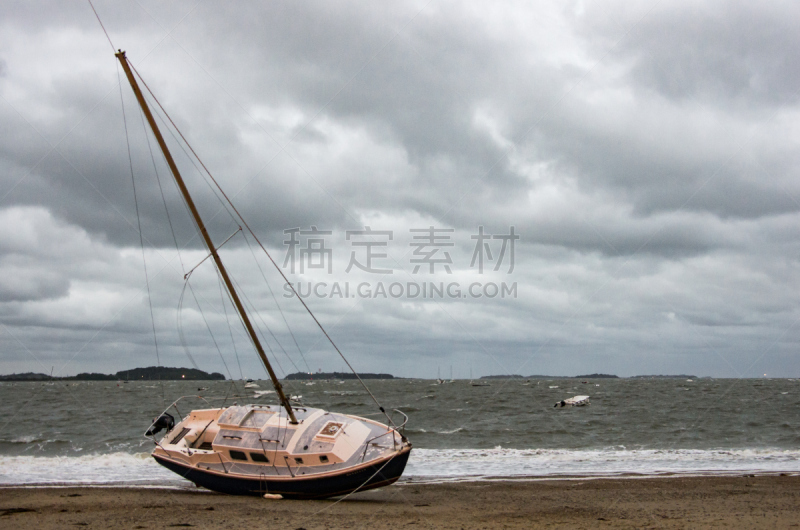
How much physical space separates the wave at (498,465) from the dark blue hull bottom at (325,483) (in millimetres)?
6435

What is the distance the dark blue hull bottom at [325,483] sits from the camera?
20328 millimetres

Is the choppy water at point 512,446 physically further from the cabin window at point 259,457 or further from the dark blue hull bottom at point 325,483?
the dark blue hull bottom at point 325,483

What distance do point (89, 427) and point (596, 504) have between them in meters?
43.3

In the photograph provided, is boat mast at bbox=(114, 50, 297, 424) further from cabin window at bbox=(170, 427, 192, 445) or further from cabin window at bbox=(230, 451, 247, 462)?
cabin window at bbox=(170, 427, 192, 445)

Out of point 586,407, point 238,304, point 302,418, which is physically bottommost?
point 586,407

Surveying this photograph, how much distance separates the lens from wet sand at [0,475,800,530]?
17656 mm

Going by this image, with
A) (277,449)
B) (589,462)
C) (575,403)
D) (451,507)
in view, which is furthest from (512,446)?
(575,403)

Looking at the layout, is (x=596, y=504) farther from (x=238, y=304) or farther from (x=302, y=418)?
(x=238, y=304)

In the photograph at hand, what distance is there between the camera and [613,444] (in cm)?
3934

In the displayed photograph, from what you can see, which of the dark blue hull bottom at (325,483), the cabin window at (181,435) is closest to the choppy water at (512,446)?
the cabin window at (181,435)

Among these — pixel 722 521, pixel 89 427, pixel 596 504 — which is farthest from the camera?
pixel 89 427

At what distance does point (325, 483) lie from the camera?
67.6 feet

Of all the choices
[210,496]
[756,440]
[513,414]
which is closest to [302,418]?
[210,496]

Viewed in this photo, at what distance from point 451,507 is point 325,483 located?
14.7ft
